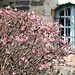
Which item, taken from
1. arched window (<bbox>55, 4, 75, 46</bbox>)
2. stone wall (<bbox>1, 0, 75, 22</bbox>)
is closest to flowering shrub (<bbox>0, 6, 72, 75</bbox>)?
stone wall (<bbox>1, 0, 75, 22</bbox>)

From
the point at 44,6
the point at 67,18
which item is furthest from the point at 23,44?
the point at 67,18

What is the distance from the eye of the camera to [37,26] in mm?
3740

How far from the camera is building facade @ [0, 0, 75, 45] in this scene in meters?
5.04

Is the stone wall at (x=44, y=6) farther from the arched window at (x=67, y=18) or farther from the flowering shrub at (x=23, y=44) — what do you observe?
the flowering shrub at (x=23, y=44)

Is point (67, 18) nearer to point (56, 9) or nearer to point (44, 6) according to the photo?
point (56, 9)

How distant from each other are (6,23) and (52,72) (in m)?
1.46

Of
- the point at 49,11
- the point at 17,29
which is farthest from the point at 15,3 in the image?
the point at 17,29

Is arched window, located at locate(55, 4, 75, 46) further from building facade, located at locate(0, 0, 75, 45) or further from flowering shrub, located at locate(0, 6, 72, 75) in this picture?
flowering shrub, located at locate(0, 6, 72, 75)

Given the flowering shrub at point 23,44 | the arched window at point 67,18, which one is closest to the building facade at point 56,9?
the arched window at point 67,18

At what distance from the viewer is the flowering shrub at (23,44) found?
3.59 meters

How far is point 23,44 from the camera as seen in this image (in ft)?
12.4

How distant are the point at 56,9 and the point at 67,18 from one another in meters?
0.36

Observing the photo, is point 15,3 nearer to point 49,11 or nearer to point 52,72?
point 49,11

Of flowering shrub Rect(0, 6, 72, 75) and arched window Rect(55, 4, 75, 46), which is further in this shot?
arched window Rect(55, 4, 75, 46)
